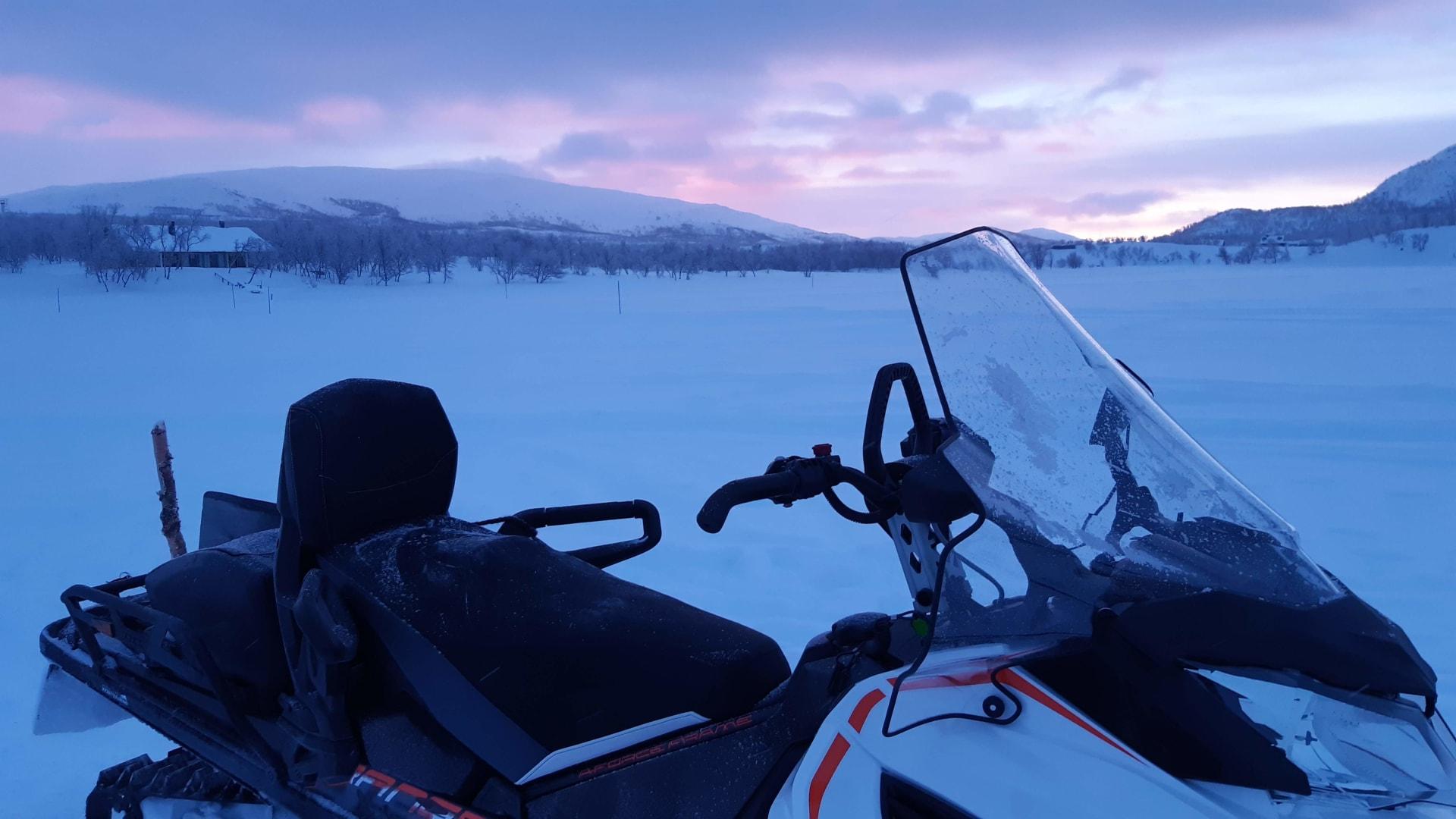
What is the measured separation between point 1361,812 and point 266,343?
56.6 ft

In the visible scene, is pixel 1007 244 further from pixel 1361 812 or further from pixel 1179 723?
pixel 1361 812

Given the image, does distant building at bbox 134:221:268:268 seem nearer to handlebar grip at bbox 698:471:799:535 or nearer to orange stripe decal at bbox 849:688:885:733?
handlebar grip at bbox 698:471:799:535

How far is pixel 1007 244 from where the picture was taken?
187 centimetres

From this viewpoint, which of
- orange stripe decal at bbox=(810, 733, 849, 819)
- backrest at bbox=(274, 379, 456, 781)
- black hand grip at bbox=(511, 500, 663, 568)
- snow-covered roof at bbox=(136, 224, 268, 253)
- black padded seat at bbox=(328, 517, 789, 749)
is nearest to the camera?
orange stripe decal at bbox=(810, 733, 849, 819)

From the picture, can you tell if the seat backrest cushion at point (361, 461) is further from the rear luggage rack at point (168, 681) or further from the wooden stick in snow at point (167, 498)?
the wooden stick in snow at point (167, 498)

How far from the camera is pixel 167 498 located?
157 inches

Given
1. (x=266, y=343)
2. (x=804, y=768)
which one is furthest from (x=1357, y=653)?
(x=266, y=343)

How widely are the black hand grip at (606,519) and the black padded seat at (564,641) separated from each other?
1.91ft

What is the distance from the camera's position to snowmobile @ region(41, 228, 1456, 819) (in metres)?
1.31

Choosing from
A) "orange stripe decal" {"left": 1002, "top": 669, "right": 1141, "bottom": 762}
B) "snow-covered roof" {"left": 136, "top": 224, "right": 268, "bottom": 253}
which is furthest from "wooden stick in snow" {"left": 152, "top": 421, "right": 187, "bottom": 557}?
"snow-covered roof" {"left": 136, "top": 224, "right": 268, "bottom": 253}

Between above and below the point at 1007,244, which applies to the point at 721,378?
below

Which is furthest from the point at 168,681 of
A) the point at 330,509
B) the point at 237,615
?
the point at 330,509

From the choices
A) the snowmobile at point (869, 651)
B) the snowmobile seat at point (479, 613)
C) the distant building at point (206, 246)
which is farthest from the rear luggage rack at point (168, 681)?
the distant building at point (206, 246)

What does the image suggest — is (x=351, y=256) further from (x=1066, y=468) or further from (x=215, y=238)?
(x=1066, y=468)
